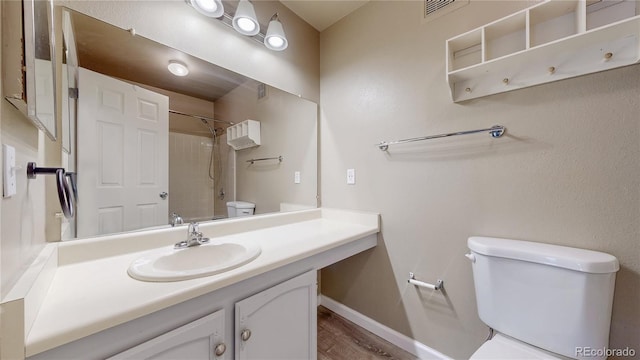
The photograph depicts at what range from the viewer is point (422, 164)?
1396 millimetres

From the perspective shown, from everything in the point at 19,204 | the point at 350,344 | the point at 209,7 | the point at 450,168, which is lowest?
the point at 350,344

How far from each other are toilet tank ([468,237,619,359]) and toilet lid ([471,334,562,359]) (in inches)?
0.9

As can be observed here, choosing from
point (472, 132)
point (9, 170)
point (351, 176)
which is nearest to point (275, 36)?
point (351, 176)

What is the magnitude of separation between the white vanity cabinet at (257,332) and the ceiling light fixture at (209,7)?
1440 millimetres

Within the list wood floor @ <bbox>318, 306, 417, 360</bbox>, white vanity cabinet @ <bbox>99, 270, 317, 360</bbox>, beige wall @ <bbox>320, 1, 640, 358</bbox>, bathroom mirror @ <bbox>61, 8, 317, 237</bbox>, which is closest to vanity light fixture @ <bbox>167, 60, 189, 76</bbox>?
bathroom mirror @ <bbox>61, 8, 317, 237</bbox>

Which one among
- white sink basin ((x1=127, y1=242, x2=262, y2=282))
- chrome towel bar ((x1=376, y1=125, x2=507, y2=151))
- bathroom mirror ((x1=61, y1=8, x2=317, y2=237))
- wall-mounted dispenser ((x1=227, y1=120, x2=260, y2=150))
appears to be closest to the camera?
white sink basin ((x1=127, y1=242, x2=262, y2=282))

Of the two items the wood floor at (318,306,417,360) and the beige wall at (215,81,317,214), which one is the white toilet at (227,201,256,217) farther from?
the wood floor at (318,306,417,360)

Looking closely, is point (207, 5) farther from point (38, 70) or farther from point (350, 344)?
point (350, 344)

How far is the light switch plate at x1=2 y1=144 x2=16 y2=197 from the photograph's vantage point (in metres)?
0.48

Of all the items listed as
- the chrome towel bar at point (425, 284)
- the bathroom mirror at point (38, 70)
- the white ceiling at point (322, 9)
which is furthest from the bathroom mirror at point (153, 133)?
the chrome towel bar at point (425, 284)

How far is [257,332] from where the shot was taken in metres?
0.90

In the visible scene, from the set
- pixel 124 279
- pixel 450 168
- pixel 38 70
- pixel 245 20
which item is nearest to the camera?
pixel 38 70

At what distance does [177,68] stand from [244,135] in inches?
19.7

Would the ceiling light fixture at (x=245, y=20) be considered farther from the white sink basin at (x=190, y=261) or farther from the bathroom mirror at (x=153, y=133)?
the white sink basin at (x=190, y=261)
